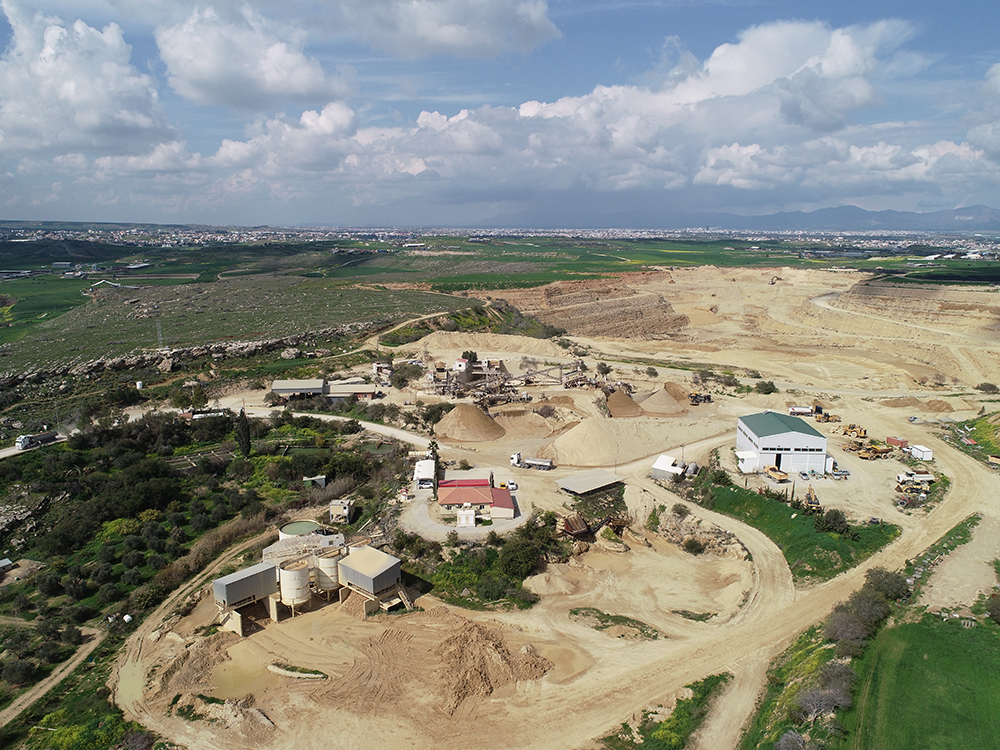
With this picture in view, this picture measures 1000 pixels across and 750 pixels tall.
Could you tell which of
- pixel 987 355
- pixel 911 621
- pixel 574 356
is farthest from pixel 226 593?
pixel 987 355

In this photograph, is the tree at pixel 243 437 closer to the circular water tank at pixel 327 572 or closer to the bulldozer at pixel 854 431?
the circular water tank at pixel 327 572

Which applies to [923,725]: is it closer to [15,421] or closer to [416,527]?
[416,527]

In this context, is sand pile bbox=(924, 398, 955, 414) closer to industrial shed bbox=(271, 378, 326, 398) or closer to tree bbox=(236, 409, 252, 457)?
industrial shed bbox=(271, 378, 326, 398)

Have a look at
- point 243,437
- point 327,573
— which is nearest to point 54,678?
point 327,573

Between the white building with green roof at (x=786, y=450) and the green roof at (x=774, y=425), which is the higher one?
the green roof at (x=774, y=425)

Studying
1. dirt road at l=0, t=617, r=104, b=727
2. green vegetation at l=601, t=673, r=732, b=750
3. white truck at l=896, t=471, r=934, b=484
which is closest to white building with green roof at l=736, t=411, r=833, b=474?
white truck at l=896, t=471, r=934, b=484

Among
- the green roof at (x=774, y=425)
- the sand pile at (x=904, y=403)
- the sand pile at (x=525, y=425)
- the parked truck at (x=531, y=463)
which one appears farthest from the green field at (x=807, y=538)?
the sand pile at (x=904, y=403)

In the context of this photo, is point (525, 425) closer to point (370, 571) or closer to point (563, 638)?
point (370, 571)
